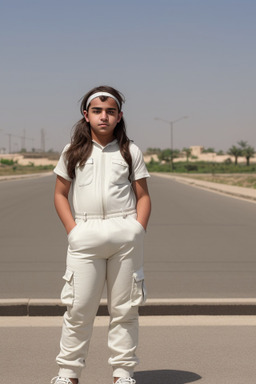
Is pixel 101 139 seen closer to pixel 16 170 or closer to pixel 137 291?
pixel 137 291

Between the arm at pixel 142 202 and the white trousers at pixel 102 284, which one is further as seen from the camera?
the arm at pixel 142 202

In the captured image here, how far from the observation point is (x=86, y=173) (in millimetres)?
4184

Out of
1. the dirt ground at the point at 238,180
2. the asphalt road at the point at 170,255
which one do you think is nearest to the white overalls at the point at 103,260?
the asphalt road at the point at 170,255

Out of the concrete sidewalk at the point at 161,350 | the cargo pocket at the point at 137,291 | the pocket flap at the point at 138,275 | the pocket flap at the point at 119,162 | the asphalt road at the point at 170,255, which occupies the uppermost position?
the pocket flap at the point at 119,162

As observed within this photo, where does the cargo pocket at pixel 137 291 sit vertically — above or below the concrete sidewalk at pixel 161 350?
above

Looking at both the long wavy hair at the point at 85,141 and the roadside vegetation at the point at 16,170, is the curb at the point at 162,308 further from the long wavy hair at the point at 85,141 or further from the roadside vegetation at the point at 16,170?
the roadside vegetation at the point at 16,170

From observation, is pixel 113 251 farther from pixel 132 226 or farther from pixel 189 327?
pixel 189 327

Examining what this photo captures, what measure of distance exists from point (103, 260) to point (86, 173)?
1.71 feet

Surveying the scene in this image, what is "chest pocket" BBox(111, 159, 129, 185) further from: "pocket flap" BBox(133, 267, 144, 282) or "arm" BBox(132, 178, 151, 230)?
"pocket flap" BBox(133, 267, 144, 282)

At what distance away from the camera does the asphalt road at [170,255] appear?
26.6 feet

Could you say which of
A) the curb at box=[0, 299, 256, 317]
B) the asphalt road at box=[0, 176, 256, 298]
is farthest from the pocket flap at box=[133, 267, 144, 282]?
the asphalt road at box=[0, 176, 256, 298]

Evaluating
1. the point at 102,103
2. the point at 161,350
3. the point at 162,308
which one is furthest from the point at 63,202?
the point at 162,308

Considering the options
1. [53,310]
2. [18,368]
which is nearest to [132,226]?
[18,368]

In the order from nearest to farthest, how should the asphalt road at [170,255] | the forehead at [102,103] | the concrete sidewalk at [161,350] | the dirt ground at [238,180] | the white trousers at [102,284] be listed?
the white trousers at [102,284] → the forehead at [102,103] → the concrete sidewalk at [161,350] → the asphalt road at [170,255] → the dirt ground at [238,180]
